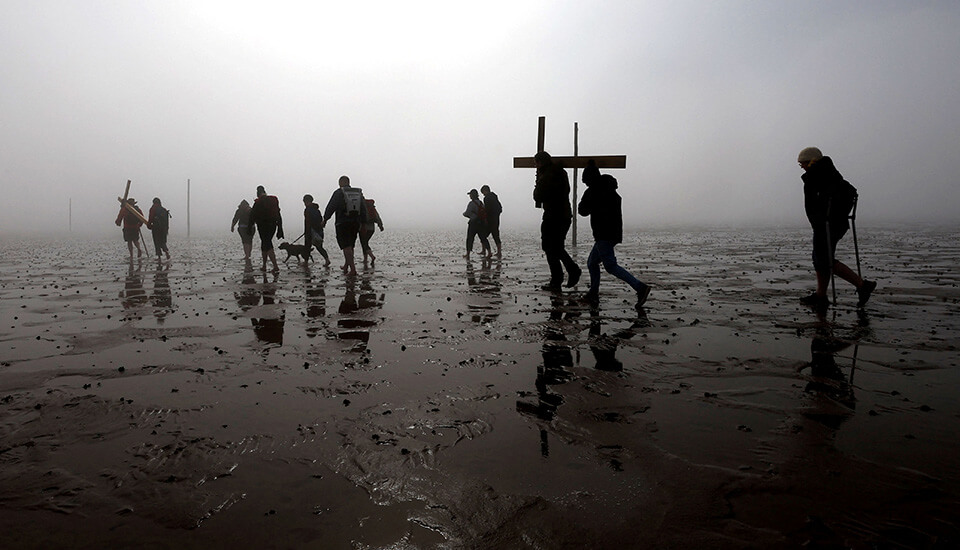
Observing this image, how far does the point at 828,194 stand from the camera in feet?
27.0

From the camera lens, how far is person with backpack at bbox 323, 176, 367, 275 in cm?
1333

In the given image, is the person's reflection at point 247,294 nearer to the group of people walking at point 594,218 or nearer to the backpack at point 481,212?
the group of people walking at point 594,218

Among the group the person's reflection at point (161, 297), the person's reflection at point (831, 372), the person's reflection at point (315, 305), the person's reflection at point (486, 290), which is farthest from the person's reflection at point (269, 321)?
the person's reflection at point (831, 372)

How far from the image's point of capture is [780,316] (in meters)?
7.25

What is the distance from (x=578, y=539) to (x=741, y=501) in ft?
2.88

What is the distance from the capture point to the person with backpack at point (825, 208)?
321 inches

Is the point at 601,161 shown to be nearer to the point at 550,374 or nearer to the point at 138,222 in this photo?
the point at 550,374

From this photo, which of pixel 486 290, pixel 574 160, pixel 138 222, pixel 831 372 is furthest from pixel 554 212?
pixel 138 222

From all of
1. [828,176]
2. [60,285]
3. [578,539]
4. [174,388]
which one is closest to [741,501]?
[578,539]

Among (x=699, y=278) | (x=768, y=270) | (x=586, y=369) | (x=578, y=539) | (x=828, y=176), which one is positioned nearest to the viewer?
(x=578, y=539)

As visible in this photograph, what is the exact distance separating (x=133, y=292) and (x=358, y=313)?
559cm

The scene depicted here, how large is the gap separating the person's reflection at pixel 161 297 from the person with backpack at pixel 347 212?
3.93 metres

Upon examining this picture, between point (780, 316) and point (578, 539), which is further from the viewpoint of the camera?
point (780, 316)

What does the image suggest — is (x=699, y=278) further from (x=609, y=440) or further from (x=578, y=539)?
(x=578, y=539)
